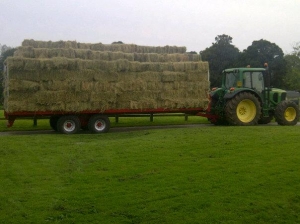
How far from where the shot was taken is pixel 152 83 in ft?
62.5

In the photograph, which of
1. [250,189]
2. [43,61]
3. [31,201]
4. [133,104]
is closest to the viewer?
[31,201]

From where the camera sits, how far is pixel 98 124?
18609mm

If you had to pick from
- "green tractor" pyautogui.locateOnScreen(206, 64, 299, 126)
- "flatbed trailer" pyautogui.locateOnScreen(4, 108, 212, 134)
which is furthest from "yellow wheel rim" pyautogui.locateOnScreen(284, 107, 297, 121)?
"flatbed trailer" pyautogui.locateOnScreen(4, 108, 212, 134)

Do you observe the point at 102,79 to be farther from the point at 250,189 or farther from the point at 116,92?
the point at 250,189

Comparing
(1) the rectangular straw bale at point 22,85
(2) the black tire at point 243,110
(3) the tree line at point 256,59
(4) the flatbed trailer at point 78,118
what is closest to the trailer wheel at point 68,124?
(4) the flatbed trailer at point 78,118

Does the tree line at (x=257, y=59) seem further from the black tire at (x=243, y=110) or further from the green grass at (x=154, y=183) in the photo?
the green grass at (x=154, y=183)

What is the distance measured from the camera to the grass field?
6875 millimetres

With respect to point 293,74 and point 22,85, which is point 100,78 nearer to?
point 22,85

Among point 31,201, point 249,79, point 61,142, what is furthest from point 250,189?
point 249,79

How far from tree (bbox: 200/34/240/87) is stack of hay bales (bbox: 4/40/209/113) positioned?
1008 inches

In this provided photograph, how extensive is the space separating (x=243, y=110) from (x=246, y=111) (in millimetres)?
153

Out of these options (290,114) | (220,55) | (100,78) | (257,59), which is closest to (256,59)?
(257,59)

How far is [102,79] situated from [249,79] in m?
6.53

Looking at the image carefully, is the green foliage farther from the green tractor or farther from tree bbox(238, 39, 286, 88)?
the green tractor
